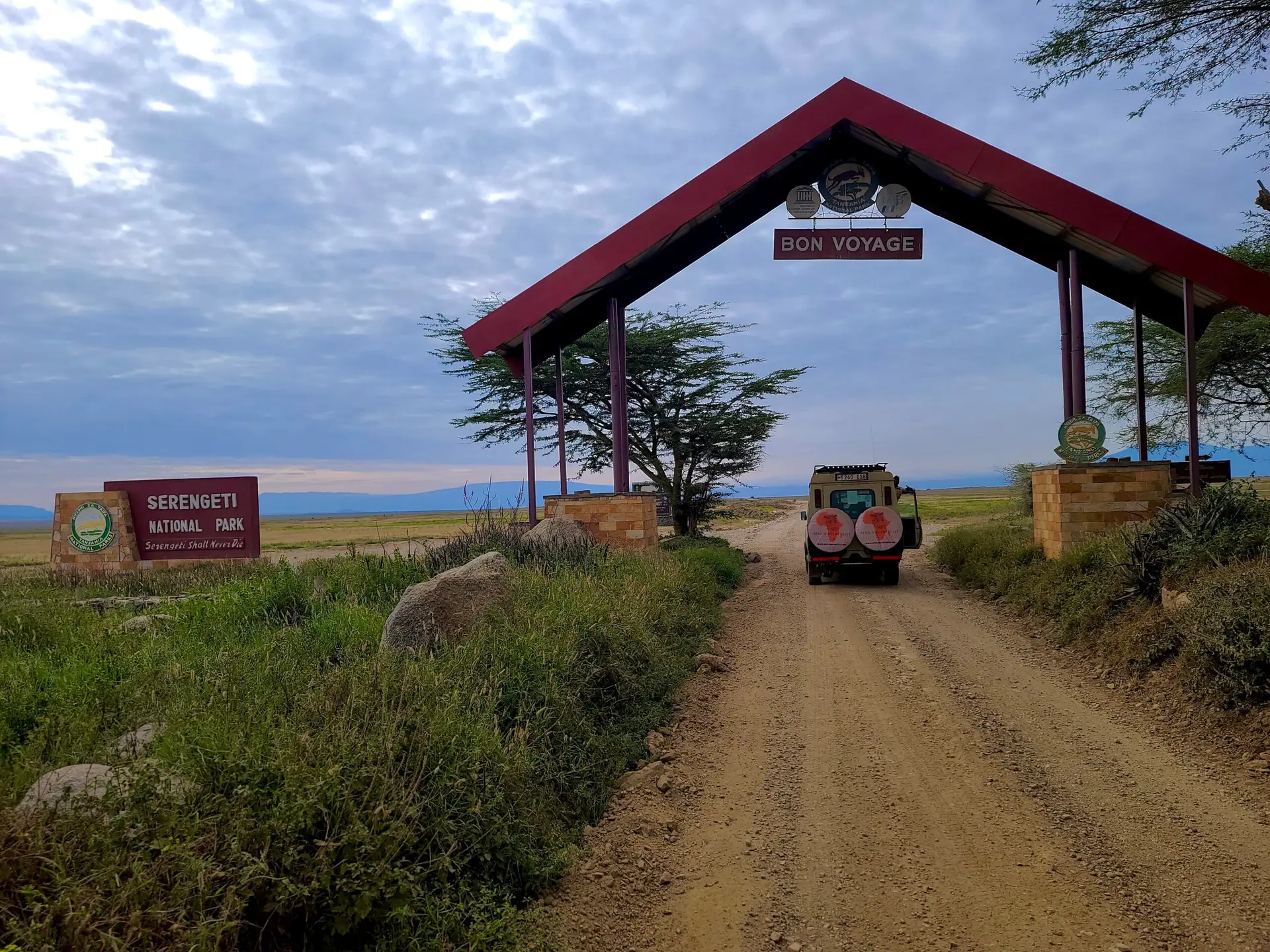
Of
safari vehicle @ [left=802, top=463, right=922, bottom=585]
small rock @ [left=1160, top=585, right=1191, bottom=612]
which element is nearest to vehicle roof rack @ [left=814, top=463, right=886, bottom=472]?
safari vehicle @ [left=802, top=463, right=922, bottom=585]

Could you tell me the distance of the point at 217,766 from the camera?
3.76m

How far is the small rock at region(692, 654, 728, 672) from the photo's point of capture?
8.80m

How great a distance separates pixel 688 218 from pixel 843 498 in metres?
6.04

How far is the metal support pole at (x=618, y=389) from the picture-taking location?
15.8m

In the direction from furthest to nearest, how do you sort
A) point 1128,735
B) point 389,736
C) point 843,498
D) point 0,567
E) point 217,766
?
point 0,567 < point 843,498 < point 1128,735 < point 389,736 < point 217,766

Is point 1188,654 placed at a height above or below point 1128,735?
above

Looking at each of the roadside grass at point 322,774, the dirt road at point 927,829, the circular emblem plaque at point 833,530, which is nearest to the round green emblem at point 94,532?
the roadside grass at point 322,774

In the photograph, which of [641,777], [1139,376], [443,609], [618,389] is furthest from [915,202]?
[641,777]

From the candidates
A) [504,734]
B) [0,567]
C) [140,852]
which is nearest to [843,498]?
[504,734]

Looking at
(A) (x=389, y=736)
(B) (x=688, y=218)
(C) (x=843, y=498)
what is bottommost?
(A) (x=389, y=736)

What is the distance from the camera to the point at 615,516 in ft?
48.9

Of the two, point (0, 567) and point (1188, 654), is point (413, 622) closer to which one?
point (1188, 654)

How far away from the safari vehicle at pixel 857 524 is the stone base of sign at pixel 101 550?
14034mm

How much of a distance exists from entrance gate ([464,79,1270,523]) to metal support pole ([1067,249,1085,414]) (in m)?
0.02
